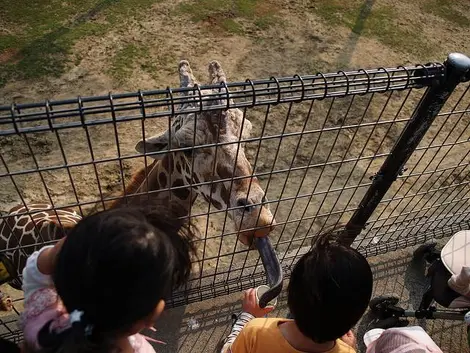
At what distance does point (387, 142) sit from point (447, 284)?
255 centimetres

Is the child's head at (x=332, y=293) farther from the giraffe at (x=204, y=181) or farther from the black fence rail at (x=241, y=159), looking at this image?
the giraffe at (x=204, y=181)

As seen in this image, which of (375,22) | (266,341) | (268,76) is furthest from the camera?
(375,22)

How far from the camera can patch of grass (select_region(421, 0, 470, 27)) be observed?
7359mm

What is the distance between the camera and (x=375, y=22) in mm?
6949

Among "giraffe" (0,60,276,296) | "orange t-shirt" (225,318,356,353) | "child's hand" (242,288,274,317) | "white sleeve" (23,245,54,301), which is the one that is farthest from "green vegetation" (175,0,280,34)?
"white sleeve" (23,245,54,301)

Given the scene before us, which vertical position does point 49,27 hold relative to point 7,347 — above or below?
below

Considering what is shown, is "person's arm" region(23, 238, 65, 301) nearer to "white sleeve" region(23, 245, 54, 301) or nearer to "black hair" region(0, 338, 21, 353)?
"white sleeve" region(23, 245, 54, 301)

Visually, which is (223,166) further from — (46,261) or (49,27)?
(49,27)

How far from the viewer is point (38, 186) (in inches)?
171

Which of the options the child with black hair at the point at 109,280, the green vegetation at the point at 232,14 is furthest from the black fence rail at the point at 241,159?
the green vegetation at the point at 232,14

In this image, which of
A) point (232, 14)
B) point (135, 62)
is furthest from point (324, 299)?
point (232, 14)

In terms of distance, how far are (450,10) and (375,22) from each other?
62.4 inches

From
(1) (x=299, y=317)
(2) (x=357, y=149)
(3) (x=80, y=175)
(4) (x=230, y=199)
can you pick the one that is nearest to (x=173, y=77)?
(3) (x=80, y=175)

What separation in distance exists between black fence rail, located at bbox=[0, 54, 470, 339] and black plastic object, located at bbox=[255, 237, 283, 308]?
0.37ft
